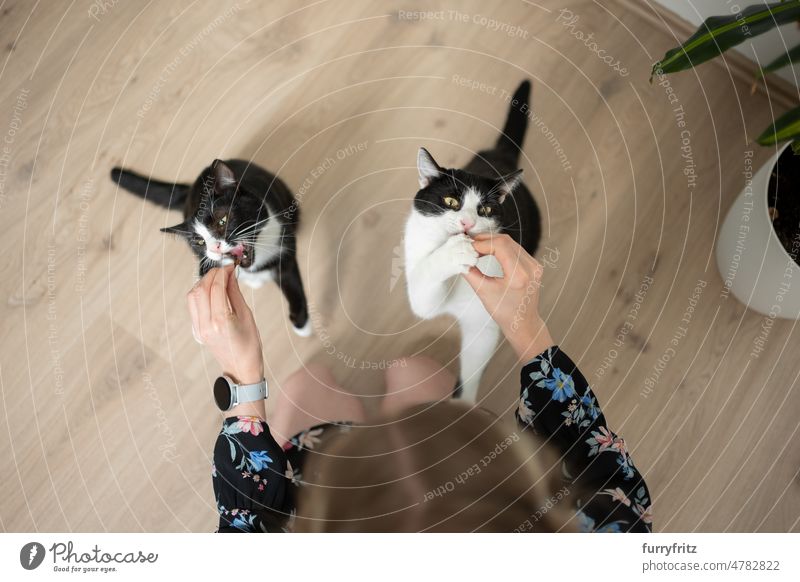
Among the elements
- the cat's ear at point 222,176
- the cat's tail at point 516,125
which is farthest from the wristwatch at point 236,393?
the cat's tail at point 516,125

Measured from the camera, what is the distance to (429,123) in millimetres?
882

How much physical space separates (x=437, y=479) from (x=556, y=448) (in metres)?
0.16

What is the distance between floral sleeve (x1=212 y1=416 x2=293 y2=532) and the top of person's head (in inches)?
1.5

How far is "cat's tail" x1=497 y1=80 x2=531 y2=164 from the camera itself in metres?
0.85

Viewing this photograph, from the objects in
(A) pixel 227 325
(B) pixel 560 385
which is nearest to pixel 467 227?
(B) pixel 560 385

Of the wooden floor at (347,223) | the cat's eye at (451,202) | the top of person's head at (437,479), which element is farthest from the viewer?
the wooden floor at (347,223)

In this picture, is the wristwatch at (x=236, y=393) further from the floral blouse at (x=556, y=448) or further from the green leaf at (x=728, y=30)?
the green leaf at (x=728, y=30)

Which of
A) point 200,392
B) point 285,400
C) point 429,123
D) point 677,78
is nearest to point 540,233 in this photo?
point 429,123

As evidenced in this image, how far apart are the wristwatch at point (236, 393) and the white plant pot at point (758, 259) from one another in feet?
2.35

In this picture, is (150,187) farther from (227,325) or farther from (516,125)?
(516,125)

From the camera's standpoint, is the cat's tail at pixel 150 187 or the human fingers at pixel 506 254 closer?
the human fingers at pixel 506 254

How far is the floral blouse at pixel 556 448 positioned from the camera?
630 mm

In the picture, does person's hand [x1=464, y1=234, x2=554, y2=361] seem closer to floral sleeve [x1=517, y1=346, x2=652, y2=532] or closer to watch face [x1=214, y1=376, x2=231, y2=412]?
floral sleeve [x1=517, y1=346, x2=652, y2=532]
